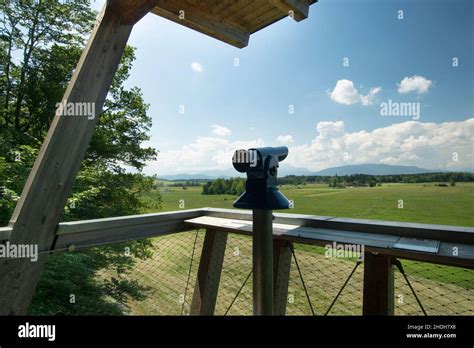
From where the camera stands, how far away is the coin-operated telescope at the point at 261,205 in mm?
640

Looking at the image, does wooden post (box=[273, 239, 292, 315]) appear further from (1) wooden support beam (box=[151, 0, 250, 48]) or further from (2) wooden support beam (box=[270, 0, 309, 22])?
(1) wooden support beam (box=[151, 0, 250, 48])

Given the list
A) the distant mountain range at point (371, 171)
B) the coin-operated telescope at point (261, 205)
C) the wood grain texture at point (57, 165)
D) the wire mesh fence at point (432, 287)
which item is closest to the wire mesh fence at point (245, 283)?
the wire mesh fence at point (432, 287)

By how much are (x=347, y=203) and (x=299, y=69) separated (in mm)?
11241

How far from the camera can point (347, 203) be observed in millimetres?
16266

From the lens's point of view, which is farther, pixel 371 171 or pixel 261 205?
pixel 371 171

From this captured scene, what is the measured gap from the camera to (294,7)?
1.45 meters

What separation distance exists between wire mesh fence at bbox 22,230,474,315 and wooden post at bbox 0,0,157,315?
379 mm

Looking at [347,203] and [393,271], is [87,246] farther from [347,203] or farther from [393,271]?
[347,203]

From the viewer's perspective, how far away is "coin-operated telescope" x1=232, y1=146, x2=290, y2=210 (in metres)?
0.67

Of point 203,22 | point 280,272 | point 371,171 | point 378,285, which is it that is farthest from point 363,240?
point 371,171

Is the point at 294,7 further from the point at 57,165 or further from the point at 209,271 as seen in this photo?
the point at 209,271

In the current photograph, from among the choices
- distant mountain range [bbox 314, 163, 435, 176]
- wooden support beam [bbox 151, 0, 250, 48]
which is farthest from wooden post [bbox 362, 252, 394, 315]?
distant mountain range [bbox 314, 163, 435, 176]

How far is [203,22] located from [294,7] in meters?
0.57
